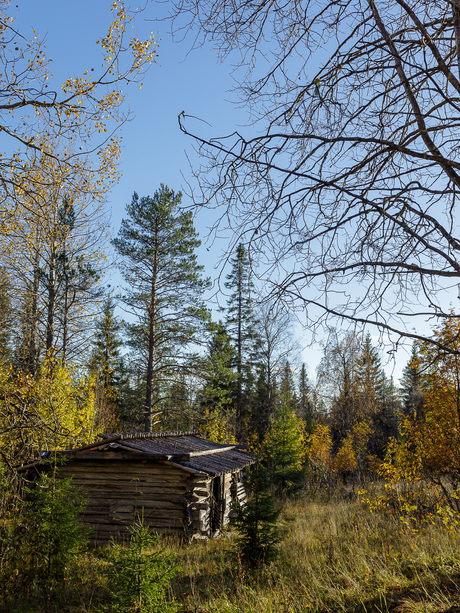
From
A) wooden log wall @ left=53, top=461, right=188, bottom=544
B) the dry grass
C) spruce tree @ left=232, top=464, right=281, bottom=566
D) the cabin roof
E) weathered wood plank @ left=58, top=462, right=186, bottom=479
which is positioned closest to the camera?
the dry grass

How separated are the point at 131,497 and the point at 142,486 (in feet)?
1.54

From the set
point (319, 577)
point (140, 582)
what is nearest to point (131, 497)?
point (319, 577)

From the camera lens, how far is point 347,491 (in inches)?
776

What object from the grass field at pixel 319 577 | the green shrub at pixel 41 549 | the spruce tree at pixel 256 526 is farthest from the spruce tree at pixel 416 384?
the green shrub at pixel 41 549

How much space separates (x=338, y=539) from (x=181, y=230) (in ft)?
47.9

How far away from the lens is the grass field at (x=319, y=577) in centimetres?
432

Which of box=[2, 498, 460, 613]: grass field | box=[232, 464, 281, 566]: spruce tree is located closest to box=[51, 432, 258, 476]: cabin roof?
box=[2, 498, 460, 613]: grass field

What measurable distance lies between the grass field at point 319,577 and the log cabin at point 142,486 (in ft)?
3.10

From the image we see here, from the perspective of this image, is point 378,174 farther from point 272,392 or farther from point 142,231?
point 272,392

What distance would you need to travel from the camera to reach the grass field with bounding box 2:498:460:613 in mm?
4324

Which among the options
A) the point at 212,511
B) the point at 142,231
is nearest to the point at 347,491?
the point at 212,511

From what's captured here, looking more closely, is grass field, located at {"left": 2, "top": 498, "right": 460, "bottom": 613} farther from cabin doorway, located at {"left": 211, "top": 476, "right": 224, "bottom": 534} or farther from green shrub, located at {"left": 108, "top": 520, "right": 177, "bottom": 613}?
cabin doorway, located at {"left": 211, "top": 476, "right": 224, "bottom": 534}

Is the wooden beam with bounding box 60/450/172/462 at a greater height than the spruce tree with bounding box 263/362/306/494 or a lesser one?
greater

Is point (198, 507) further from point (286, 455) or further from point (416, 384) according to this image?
point (286, 455)
